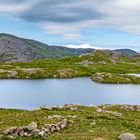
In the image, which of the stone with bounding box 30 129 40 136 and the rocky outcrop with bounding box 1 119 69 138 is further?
the stone with bounding box 30 129 40 136

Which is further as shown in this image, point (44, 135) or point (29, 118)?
point (29, 118)

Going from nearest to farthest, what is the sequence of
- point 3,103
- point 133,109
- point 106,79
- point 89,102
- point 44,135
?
point 44,135 < point 133,109 < point 3,103 < point 89,102 < point 106,79

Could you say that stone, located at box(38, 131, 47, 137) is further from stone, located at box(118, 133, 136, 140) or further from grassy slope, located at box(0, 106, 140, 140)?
stone, located at box(118, 133, 136, 140)

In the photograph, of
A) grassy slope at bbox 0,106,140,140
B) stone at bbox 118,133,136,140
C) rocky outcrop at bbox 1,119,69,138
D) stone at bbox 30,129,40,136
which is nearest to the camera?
stone at bbox 118,133,136,140

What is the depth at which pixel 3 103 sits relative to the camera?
89.9 meters

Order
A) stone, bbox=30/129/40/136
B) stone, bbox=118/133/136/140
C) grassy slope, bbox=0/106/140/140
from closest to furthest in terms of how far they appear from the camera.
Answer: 1. stone, bbox=118/133/136/140
2. stone, bbox=30/129/40/136
3. grassy slope, bbox=0/106/140/140

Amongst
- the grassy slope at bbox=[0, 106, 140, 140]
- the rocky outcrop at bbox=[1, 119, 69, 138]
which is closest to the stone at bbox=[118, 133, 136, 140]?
the grassy slope at bbox=[0, 106, 140, 140]

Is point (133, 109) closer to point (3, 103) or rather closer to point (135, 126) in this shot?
point (135, 126)

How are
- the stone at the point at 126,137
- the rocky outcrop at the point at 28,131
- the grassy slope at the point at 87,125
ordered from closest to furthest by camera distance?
the stone at the point at 126,137 < the rocky outcrop at the point at 28,131 < the grassy slope at the point at 87,125

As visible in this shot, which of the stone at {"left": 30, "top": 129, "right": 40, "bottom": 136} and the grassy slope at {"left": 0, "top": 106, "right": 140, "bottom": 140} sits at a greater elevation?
the stone at {"left": 30, "top": 129, "right": 40, "bottom": 136}

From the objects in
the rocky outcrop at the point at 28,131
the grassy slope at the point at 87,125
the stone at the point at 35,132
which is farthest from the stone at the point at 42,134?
the grassy slope at the point at 87,125

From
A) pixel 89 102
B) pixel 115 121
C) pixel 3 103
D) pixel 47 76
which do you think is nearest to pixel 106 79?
pixel 47 76

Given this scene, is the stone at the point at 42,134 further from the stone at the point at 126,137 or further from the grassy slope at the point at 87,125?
the stone at the point at 126,137

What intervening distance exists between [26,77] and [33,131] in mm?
142355
